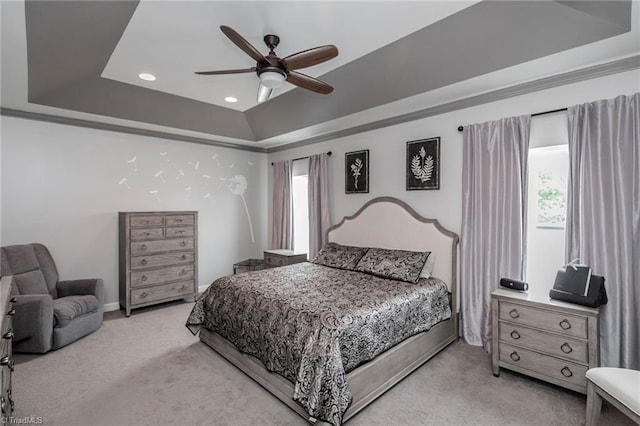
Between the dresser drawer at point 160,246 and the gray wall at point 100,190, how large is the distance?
53 cm

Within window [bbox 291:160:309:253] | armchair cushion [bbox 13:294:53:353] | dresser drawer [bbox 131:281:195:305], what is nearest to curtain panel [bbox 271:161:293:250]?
window [bbox 291:160:309:253]

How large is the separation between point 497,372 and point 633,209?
5.40 feet

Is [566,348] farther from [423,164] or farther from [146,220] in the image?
[146,220]

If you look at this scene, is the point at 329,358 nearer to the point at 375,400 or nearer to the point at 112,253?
the point at 375,400

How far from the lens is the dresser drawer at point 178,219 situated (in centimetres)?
442

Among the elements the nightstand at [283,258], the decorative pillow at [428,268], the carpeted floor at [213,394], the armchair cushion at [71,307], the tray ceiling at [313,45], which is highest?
the tray ceiling at [313,45]

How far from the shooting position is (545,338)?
7.91 ft

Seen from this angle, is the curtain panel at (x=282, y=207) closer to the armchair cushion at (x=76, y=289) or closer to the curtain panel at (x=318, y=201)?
the curtain panel at (x=318, y=201)

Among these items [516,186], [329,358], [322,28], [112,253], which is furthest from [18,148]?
[516,186]

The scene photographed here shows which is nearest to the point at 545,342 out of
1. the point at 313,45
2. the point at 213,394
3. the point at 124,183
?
the point at 213,394

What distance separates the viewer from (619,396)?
1.69 m

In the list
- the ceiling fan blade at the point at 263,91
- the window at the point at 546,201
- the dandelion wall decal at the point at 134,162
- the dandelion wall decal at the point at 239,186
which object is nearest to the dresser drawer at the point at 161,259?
the dandelion wall decal at the point at 134,162

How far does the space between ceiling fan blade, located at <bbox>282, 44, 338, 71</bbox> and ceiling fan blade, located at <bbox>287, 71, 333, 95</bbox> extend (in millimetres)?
145

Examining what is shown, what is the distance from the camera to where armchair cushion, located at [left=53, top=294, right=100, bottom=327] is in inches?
124
